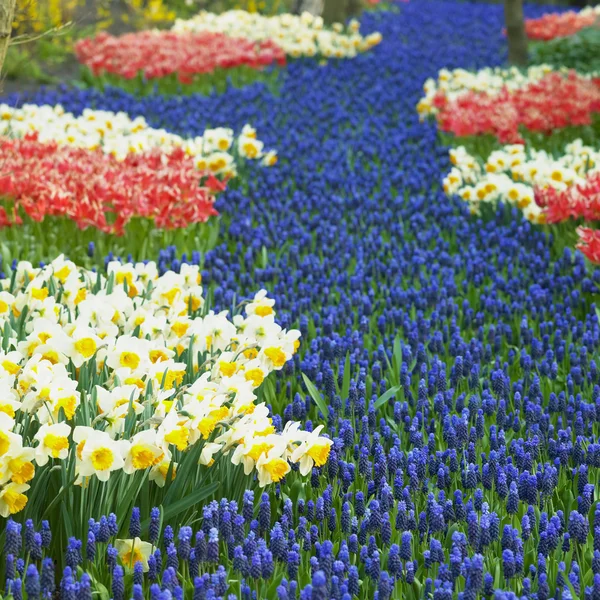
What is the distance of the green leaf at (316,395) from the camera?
12.4 feet

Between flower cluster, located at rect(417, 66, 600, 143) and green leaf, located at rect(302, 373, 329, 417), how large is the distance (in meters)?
5.05

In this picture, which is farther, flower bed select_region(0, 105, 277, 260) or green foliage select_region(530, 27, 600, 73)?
green foliage select_region(530, 27, 600, 73)

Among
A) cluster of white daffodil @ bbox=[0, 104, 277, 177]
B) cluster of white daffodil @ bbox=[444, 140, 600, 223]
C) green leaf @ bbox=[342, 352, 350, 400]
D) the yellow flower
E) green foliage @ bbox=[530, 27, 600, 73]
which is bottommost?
green foliage @ bbox=[530, 27, 600, 73]

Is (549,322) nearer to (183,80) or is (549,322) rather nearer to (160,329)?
(160,329)

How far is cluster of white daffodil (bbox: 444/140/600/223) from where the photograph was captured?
638 cm

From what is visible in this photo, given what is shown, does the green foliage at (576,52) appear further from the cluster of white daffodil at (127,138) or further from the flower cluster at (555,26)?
the cluster of white daffodil at (127,138)

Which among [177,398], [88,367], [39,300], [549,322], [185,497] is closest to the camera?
[185,497]

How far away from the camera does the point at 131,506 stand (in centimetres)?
291

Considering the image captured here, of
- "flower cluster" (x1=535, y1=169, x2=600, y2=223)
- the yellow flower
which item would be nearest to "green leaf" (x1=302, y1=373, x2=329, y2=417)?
the yellow flower

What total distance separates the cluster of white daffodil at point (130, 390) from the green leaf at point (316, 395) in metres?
0.19

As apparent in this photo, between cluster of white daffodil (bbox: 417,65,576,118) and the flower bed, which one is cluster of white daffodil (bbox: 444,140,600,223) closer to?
the flower bed

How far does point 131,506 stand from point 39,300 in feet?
4.71

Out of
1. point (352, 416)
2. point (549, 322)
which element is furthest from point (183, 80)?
point (352, 416)

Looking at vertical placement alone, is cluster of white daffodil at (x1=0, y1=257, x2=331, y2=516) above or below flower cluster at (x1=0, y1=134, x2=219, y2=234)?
above
